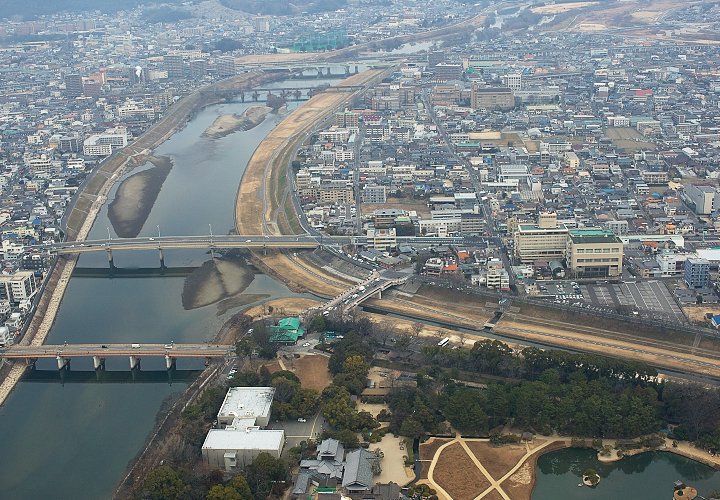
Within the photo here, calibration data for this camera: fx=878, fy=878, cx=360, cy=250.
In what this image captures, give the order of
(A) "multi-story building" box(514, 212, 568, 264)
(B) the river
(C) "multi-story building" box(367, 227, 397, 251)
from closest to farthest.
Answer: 1. (B) the river
2. (A) "multi-story building" box(514, 212, 568, 264)
3. (C) "multi-story building" box(367, 227, 397, 251)

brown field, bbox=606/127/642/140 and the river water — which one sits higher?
brown field, bbox=606/127/642/140

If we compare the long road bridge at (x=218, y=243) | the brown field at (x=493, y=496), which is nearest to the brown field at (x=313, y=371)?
the brown field at (x=493, y=496)

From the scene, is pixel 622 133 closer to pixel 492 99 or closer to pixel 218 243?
pixel 492 99

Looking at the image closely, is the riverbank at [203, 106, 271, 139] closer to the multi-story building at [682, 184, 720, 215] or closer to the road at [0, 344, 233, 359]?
the multi-story building at [682, 184, 720, 215]

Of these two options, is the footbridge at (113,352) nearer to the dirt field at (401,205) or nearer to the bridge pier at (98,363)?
the bridge pier at (98,363)

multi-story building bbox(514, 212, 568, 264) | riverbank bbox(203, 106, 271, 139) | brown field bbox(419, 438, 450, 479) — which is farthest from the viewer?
riverbank bbox(203, 106, 271, 139)

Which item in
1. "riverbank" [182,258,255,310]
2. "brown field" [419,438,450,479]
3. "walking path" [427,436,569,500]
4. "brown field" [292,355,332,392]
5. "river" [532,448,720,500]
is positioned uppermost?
"brown field" [292,355,332,392]

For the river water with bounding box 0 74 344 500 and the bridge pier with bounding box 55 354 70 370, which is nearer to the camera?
the river water with bounding box 0 74 344 500

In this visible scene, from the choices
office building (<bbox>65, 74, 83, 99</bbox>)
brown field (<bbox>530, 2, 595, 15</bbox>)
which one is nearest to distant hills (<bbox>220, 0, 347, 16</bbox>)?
brown field (<bbox>530, 2, 595, 15</bbox>)
